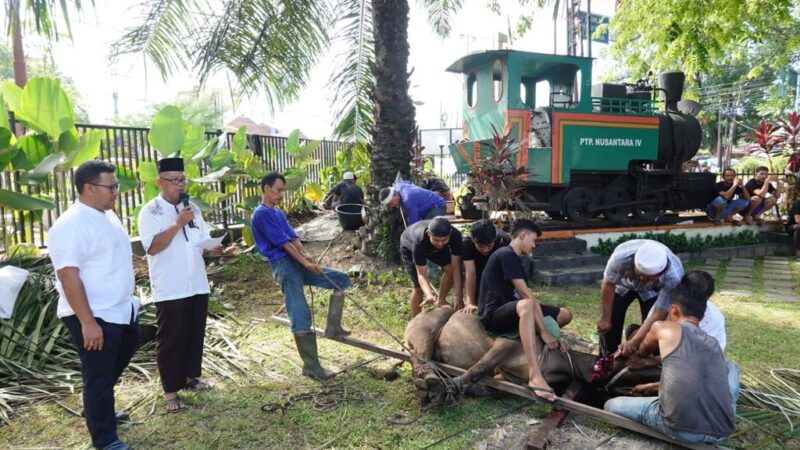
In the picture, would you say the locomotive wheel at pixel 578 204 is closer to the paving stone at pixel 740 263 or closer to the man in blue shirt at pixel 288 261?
the paving stone at pixel 740 263

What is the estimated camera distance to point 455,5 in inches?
341

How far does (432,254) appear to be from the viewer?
507cm

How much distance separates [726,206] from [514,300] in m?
8.15

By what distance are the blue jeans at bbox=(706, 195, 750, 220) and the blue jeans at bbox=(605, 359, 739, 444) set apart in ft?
25.9

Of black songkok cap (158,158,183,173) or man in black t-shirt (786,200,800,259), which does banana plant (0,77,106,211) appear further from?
man in black t-shirt (786,200,800,259)

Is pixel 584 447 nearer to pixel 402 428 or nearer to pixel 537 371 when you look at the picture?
pixel 537 371

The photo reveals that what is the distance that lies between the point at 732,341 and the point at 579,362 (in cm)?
209

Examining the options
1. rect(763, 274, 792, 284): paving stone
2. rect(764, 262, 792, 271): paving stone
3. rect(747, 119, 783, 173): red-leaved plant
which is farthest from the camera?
rect(747, 119, 783, 173): red-leaved plant

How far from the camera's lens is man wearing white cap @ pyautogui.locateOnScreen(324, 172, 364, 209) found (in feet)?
28.8

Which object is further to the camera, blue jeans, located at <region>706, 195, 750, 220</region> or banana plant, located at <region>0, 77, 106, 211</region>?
blue jeans, located at <region>706, 195, 750, 220</region>

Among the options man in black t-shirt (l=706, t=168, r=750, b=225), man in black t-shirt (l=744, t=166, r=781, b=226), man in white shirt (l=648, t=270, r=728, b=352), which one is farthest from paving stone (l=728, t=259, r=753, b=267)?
man in white shirt (l=648, t=270, r=728, b=352)

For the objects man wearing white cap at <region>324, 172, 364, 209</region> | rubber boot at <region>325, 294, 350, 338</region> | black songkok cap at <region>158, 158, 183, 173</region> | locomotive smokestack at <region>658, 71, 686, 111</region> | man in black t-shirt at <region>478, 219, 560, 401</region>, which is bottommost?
rubber boot at <region>325, 294, 350, 338</region>

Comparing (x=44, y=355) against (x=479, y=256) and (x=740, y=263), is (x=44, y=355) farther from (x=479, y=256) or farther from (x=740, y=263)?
(x=740, y=263)

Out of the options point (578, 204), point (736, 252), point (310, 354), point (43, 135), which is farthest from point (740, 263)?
point (43, 135)
